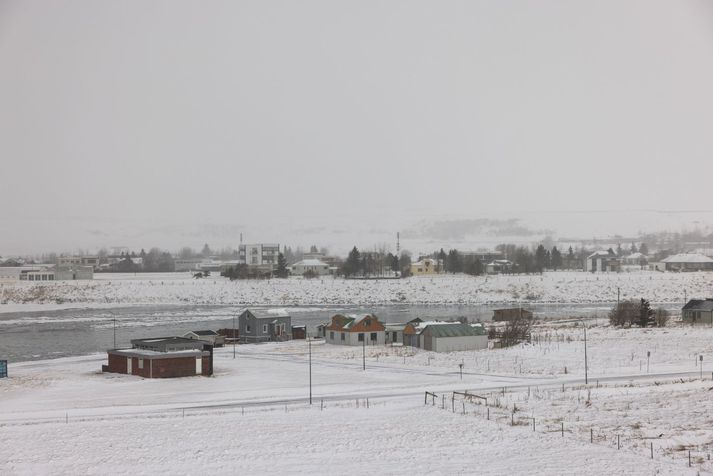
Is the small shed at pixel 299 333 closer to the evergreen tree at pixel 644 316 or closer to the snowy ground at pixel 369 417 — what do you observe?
the snowy ground at pixel 369 417

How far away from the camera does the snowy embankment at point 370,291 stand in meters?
114

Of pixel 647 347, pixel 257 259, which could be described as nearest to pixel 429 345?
pixel 647 347

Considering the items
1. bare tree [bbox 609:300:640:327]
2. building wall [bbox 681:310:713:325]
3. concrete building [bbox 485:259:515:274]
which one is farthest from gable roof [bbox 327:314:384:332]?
concrete building [bbox 485:259:515:274]

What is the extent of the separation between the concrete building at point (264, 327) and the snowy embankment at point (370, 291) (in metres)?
38.3

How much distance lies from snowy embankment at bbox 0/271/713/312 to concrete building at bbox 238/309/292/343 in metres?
38.3

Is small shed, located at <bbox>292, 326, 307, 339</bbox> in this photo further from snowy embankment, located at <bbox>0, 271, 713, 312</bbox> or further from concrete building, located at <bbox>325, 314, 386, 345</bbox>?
snowy embankment, located at <bbox>0, 271, 713, 312</bbox>

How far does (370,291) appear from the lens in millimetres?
122375

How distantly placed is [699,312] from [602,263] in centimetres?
8571

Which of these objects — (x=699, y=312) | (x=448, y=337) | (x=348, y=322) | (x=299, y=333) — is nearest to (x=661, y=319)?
(x=699, y=312)

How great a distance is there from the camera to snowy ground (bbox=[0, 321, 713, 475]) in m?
28.2

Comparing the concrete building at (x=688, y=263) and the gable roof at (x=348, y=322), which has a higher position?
the concrete building at (x=688, y=263)

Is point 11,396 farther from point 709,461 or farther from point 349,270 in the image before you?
point 349,270

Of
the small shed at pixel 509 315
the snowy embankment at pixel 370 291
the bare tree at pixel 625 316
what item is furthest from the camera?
the snowy embankment at pixel 370 291

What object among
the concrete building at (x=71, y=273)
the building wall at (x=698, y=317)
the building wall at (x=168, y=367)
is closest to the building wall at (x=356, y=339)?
the building wall at (x=168, y=367)
